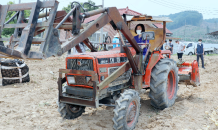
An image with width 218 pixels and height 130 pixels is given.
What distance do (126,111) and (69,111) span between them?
4.75 ft

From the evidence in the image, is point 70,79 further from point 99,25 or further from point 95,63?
point 99,25

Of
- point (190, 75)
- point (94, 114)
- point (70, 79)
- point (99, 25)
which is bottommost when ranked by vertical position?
point (94, 114)

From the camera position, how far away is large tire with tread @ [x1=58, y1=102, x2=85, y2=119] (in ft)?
15.2

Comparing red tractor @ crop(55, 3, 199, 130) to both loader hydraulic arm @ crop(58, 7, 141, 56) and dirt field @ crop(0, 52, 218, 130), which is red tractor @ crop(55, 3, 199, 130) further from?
dirt field @ crop(0, 52, 218, 130)

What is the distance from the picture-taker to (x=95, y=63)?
13.9ft

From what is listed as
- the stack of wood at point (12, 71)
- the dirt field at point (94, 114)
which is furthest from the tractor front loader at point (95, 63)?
the stack of wood at point (12, 71)

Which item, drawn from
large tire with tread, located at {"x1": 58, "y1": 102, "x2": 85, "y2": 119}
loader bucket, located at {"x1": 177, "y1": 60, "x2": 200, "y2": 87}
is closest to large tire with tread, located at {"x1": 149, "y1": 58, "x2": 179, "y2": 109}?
loader bucket, located at {"x1": 177, "y1": 60, "x2": 200, "y2": 87}

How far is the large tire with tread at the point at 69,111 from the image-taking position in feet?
15.2

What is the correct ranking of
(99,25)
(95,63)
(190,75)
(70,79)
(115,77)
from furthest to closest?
(190,75) → (70,79) → (115,77) → (95,63) → (99,25)

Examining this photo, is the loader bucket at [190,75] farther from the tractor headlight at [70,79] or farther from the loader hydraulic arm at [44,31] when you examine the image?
the loader hydraulic arm at [44,31]

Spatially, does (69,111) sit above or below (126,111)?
below

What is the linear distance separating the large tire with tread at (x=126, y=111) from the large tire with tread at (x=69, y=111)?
4.08 ft

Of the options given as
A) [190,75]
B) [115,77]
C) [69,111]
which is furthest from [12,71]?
[190,75]

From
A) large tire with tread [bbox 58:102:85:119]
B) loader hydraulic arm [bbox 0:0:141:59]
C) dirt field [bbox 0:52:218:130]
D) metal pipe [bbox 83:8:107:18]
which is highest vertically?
metal pipe [bbox 83:8:107:18]
